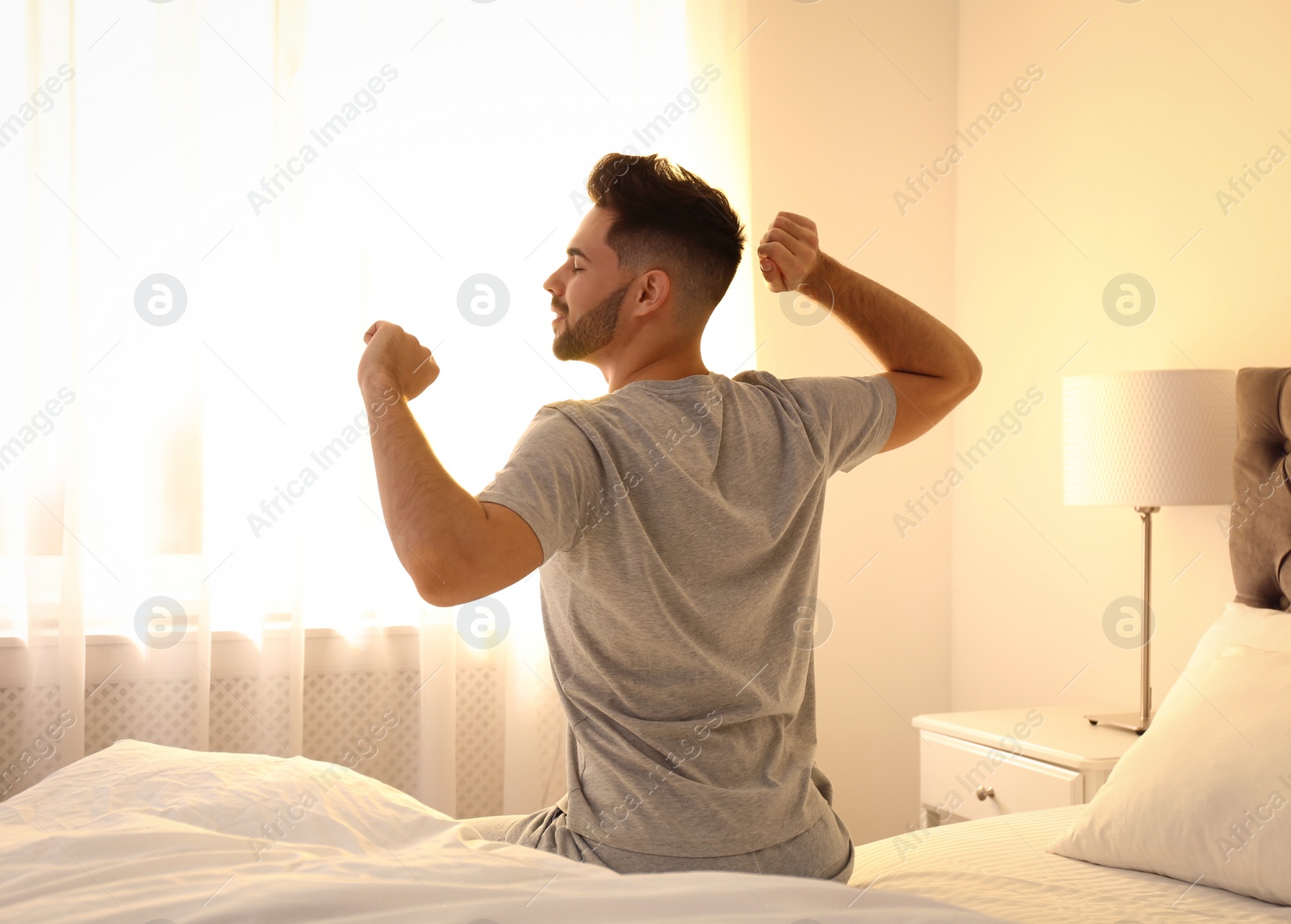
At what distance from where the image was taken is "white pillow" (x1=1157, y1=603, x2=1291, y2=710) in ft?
5.72

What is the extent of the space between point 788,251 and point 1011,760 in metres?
1.37

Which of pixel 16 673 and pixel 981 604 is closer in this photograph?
pixel 16 673

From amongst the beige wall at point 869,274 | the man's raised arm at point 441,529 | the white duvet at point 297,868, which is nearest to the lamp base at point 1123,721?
the beige wall at point 869,274

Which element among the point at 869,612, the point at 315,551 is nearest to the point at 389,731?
the point at 315,551

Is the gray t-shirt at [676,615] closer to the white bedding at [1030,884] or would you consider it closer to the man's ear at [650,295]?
the man's ear at [650,295]

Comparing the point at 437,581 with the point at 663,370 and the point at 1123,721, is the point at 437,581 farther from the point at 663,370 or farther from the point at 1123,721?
the point at 1123,721

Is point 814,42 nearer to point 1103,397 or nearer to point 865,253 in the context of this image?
point 865,253

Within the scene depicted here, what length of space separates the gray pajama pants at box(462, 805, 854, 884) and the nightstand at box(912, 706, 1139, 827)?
3.23ft

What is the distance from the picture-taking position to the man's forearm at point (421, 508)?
3.07 ft

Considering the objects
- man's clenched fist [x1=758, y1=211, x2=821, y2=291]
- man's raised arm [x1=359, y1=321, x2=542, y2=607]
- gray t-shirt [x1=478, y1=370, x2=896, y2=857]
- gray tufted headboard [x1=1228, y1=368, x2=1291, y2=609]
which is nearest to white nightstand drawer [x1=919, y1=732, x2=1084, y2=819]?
gray tufted headboard [x1=1228, y1=368, x2=1291, y2=609]

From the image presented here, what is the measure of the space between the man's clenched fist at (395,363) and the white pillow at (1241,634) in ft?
4.27

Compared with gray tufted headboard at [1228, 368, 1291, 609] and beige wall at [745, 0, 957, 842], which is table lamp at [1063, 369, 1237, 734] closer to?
gray tufted headboard at [1228, 368, 1291, 609]

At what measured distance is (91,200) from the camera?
2.48m

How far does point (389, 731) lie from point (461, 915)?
191cm
